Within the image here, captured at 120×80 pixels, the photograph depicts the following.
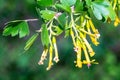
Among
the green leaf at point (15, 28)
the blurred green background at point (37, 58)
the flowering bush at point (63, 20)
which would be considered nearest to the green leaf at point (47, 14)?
the flowering bush at point (63, 20)

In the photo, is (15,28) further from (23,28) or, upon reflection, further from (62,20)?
(62,20)

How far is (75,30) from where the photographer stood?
114 centimetres

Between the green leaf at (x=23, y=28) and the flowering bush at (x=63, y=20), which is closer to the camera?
the flowering bush at (x=63, y=20)

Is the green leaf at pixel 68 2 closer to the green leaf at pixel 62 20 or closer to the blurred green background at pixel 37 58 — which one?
the green leaf at pixel 62 20

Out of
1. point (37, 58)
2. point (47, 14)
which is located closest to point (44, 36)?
point (47, 14)

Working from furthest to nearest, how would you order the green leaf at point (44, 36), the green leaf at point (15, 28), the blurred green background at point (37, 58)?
the blurred green background at point (37, 58), the green leaf at point (15, 28), the green leaf at point (44, 36)

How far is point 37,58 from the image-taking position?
12.3ft

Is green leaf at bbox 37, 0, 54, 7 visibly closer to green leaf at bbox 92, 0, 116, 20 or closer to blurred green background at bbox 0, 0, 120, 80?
green leaf at bbox 92, 0, 116, 20

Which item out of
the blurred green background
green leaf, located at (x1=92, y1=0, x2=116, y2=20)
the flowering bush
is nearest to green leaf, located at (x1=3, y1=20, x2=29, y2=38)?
the flowering bush

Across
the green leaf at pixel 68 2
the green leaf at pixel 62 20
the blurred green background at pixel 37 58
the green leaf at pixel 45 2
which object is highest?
the green leaf at pixel 45 2

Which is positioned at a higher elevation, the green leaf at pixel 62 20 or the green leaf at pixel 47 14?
the green leaf at pixel 47 14

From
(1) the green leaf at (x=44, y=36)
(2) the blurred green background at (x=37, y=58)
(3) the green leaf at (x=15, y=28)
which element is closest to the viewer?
(1) the green leaf at (x=44, y=36)

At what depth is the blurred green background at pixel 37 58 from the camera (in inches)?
146

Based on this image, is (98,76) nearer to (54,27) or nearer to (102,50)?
(102,50)
